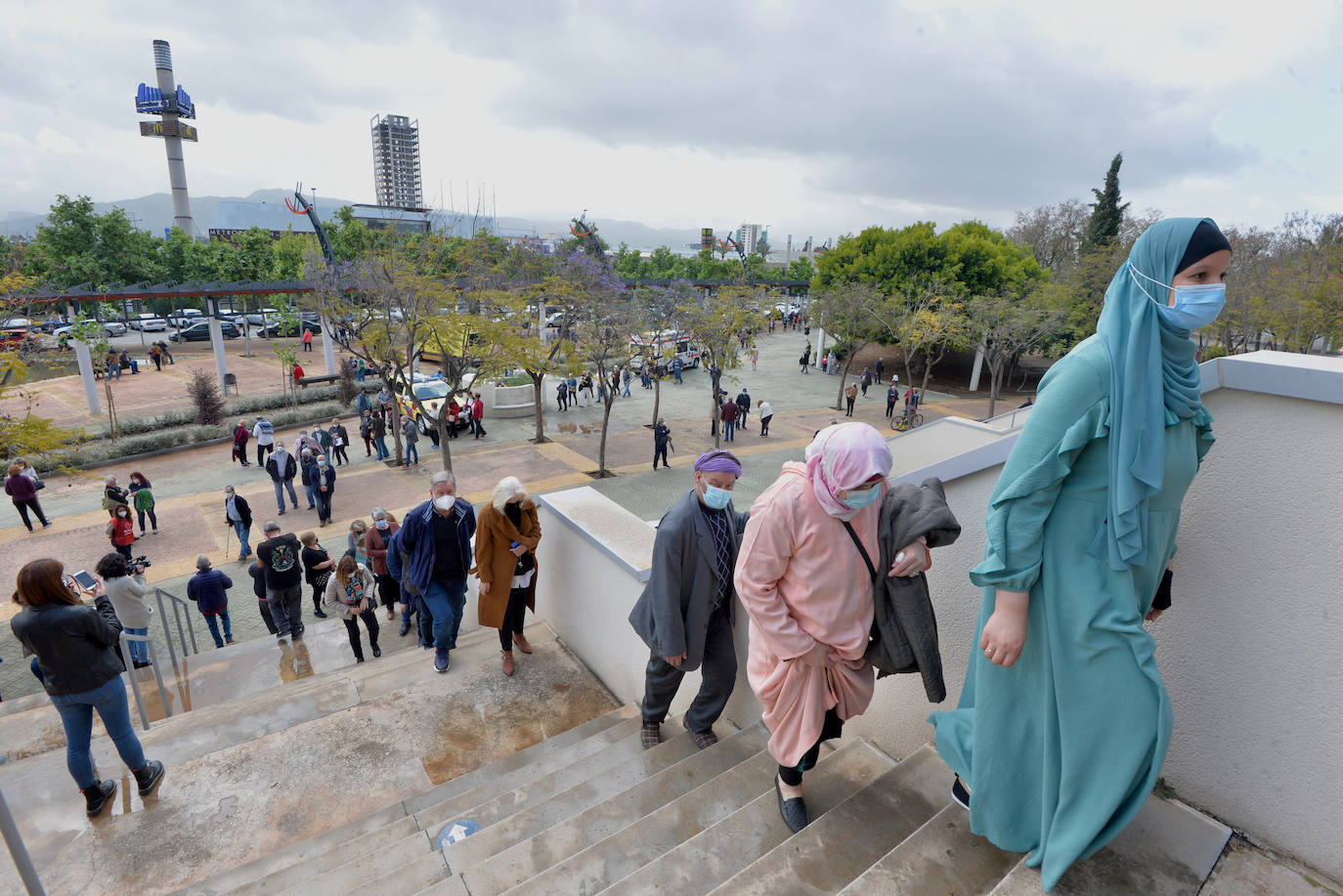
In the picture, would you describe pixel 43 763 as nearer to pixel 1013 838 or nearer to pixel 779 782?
pixel 779 782

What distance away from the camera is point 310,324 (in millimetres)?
38219

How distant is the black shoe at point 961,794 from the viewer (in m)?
2.32

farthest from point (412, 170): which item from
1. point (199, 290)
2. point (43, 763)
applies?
point (43, 763)

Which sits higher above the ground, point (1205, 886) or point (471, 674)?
point (1205, 886)

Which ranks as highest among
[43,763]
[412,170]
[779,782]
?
[412,170]

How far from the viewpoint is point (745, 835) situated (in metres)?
2.56

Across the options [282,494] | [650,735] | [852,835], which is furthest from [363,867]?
[282,494]

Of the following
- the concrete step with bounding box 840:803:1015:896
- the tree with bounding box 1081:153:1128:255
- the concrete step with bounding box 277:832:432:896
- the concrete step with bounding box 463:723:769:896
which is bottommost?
the concrete step with bounding box 277:832:432:896

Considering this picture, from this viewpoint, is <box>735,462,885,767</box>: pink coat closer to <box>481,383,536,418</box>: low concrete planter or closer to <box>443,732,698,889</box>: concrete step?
<box>443,732,698,889</box>: concrete step

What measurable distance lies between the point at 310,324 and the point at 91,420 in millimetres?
19900

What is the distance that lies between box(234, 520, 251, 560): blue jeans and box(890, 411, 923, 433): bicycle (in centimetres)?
1697

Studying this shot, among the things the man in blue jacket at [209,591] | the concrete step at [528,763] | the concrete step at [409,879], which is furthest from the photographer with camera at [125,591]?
the concrete step at [409,879]

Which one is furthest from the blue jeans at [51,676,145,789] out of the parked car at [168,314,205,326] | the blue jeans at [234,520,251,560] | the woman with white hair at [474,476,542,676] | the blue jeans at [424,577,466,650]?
the parked car at [168,314,205,326]

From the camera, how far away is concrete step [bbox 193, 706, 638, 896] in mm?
2962
